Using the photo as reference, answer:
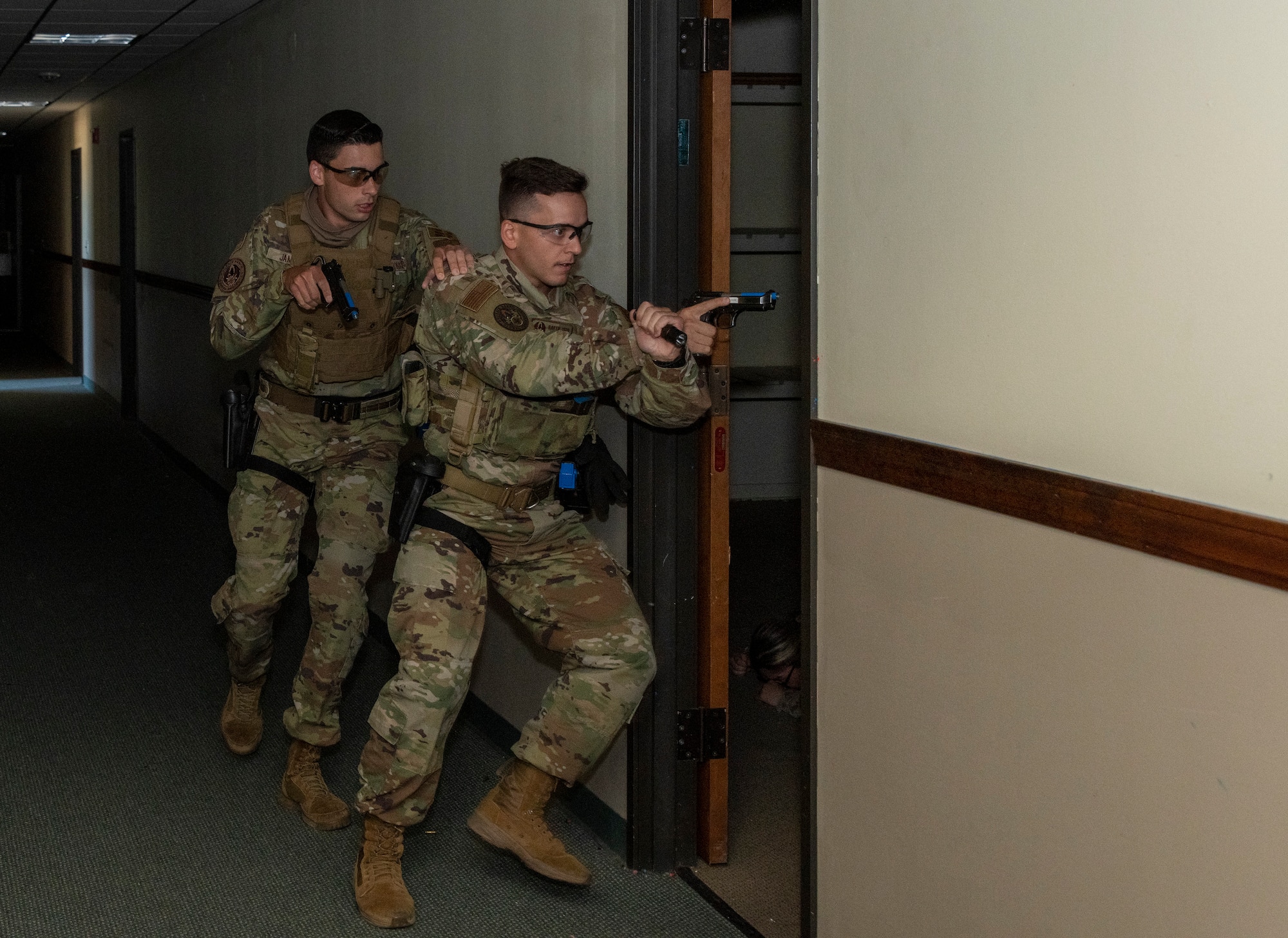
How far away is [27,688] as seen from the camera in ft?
13.7

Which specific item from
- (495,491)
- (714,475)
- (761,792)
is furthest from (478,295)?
(761,792)

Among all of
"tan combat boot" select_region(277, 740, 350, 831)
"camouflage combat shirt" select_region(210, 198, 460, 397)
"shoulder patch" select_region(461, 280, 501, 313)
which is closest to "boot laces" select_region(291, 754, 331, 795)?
"tan combat boot" select_region(277, 740, 350, 831)

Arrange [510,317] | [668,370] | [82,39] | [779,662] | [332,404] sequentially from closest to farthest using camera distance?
[668,370] → [510,317] → [332,404] → [779,662] → [82,39]

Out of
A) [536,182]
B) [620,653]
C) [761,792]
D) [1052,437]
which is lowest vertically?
[761,792]

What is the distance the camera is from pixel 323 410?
3363mm

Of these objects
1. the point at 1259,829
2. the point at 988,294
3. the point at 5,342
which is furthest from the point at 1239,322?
the point at 5,342

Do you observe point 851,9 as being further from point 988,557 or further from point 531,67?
point 531,67

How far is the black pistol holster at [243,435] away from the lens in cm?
341

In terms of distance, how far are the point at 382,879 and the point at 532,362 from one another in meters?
1.07

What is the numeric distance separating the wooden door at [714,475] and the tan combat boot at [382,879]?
67cm

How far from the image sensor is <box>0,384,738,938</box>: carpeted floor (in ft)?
9.12

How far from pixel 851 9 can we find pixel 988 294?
557 millimetres

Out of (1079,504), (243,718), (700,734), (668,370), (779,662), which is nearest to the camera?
(1079,504)

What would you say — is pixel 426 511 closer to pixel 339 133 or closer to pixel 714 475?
pixel 714 475
